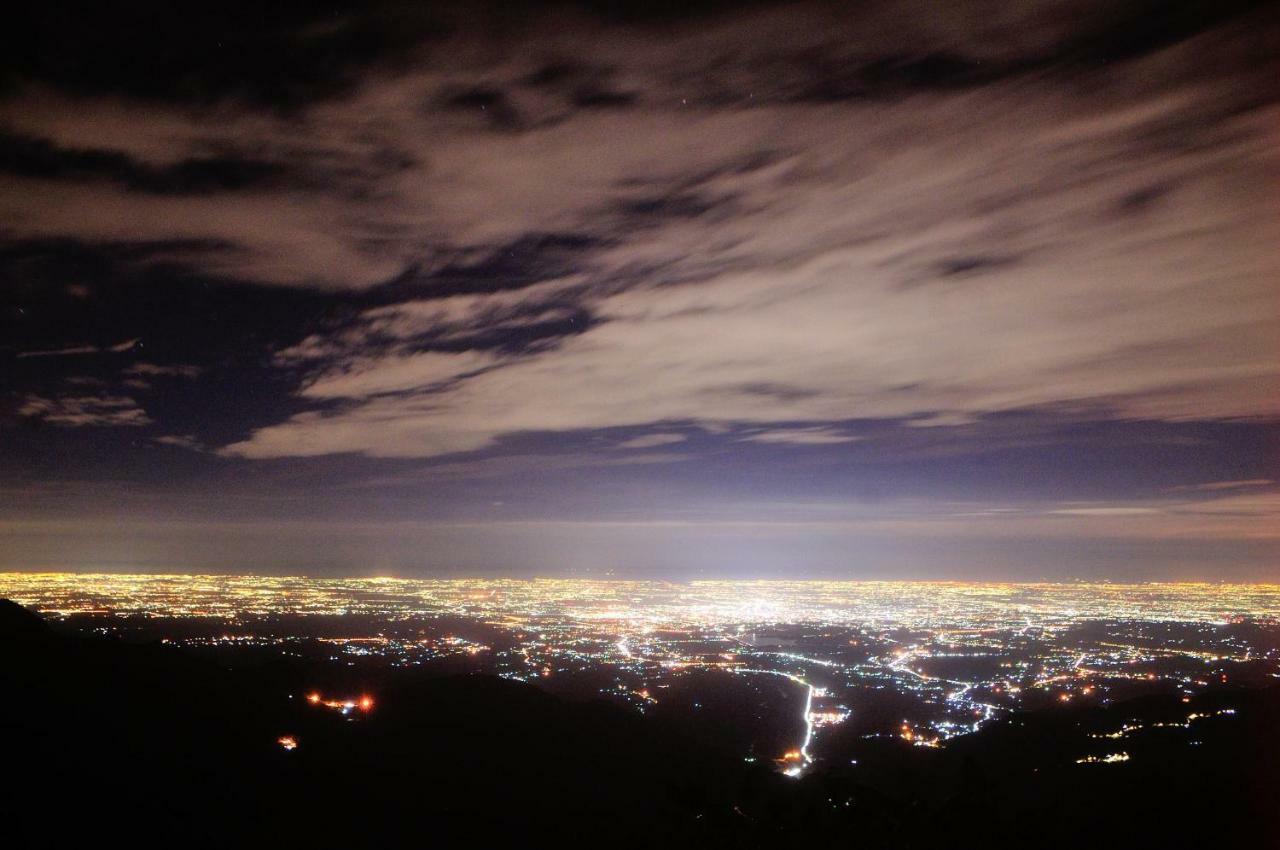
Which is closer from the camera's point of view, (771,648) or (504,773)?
(504,773)

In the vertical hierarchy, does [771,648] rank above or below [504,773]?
below

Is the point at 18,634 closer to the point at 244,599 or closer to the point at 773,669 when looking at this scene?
the point at 773,669

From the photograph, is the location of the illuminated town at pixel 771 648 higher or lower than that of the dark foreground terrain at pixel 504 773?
lower

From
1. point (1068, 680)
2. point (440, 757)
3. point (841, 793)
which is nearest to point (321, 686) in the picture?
point (440, 757)

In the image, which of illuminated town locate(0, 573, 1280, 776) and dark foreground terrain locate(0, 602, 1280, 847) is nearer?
dark foreground terrain locate(0, 602, 1280, 847)
